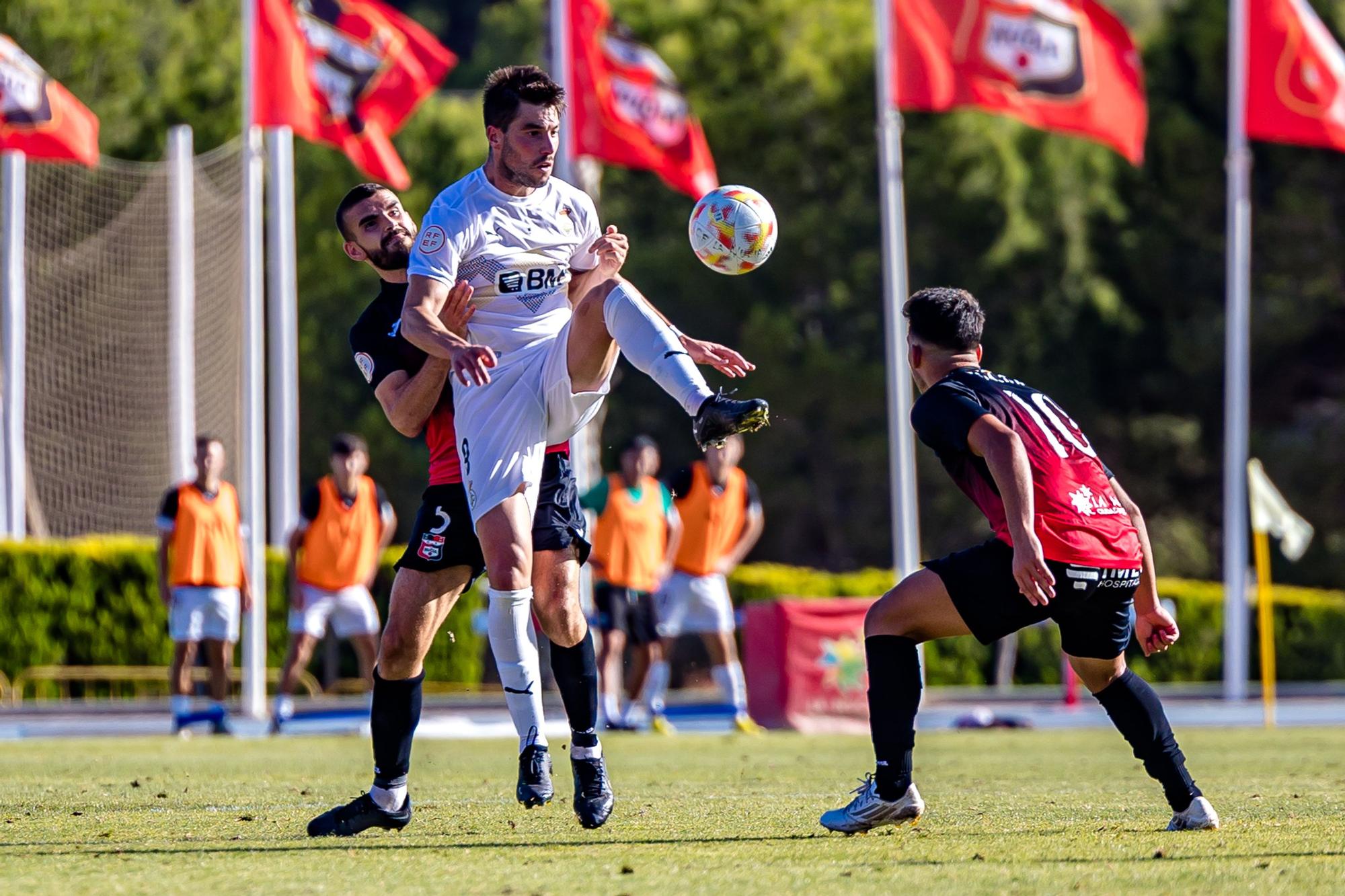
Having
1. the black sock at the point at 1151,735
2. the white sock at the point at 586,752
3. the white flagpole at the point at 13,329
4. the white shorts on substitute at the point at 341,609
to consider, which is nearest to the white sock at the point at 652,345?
the white sock at the point at 586,752

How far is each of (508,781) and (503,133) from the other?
12.1 ft

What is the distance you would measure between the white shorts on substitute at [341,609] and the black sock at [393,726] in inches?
354

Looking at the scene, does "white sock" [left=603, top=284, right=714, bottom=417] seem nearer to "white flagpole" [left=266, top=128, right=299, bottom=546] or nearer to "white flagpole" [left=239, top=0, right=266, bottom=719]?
"white flagpole" [left=239, top=0, right=266, bottom=719]

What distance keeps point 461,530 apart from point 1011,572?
1807 millimetres

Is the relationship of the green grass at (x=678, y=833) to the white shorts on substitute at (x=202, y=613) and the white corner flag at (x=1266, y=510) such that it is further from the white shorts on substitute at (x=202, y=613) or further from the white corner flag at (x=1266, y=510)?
the white corner flag at (x=1266, y=510)

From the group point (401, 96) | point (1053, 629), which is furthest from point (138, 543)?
point (1053, 629)

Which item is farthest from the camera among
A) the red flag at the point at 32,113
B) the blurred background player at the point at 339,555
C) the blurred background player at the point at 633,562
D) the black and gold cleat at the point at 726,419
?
the red flag at the point at 32,113

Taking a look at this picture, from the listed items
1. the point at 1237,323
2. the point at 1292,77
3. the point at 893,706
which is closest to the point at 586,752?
the point at 893,706

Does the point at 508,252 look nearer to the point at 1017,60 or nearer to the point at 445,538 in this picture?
the point at 445,538

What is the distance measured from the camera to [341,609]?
50.7 ft

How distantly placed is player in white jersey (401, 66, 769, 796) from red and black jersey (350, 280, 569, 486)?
194 mm

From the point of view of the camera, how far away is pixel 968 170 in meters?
33.5

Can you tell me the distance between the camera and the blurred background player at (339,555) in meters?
15.3

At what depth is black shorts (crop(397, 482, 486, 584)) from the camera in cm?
634
